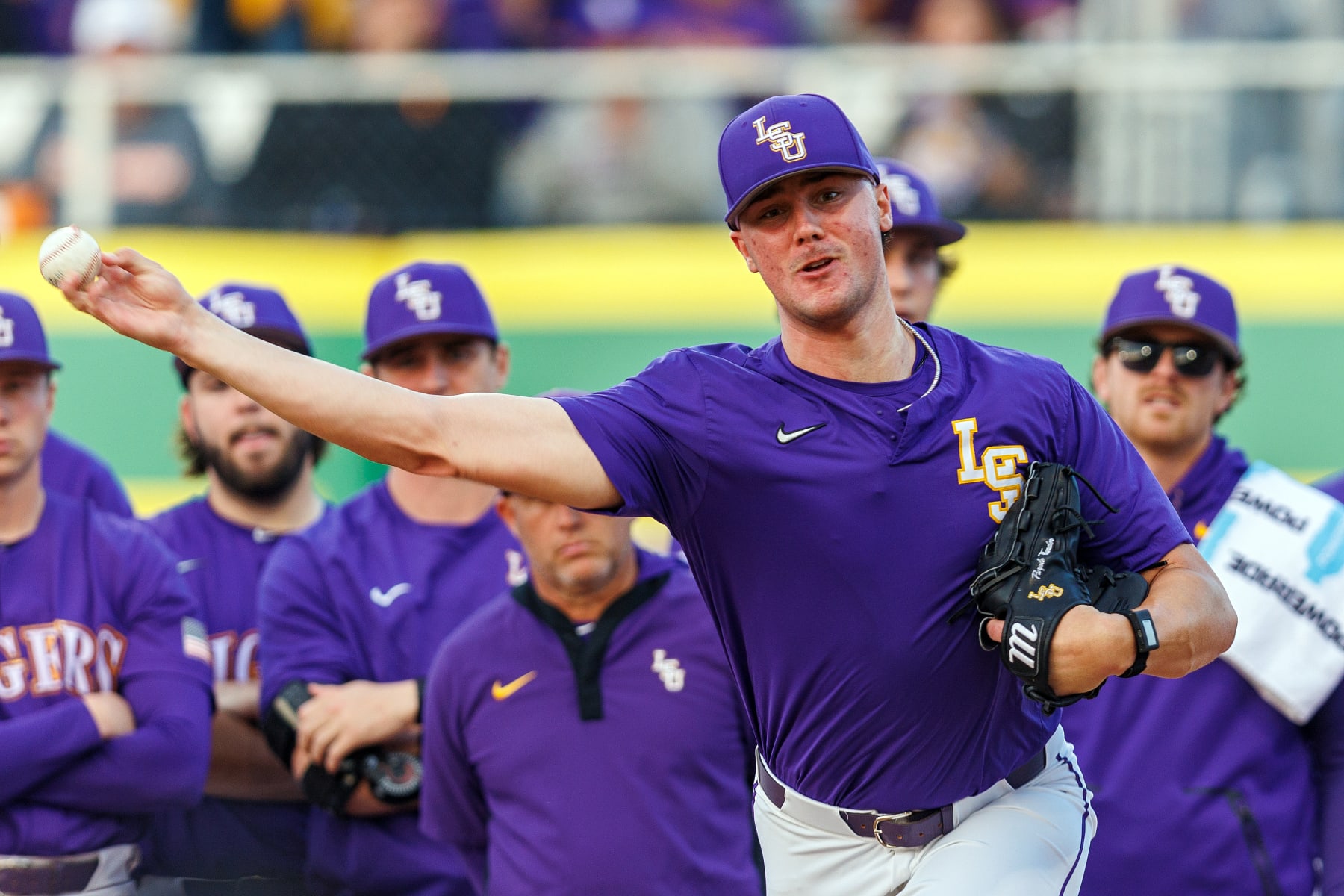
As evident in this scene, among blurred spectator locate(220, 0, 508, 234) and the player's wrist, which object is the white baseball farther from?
blurred spectator locate(220, 0, 508, 234)

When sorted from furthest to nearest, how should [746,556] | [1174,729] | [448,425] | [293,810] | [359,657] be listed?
[293,810]
[359,657]
[1174,729]
[746,556]
[448,425]

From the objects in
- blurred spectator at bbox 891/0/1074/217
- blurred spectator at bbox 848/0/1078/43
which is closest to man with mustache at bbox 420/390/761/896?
blurred spectator at bbox 891/0/1074/217

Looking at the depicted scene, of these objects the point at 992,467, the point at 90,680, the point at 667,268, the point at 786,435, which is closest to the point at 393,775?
the point at 90,680

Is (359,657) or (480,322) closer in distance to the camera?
(359,657)

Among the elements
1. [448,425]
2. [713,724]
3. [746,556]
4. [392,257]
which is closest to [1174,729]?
[713,724]

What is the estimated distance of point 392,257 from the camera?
30.1 feet

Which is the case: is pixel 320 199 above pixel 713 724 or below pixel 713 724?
above

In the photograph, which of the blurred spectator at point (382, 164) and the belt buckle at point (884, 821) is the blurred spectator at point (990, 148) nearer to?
the blurred spectator at point (382, 164)

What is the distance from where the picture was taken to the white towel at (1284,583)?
14.3 feet

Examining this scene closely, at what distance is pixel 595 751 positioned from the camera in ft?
14.3

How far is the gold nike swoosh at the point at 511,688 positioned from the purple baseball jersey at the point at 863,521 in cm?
116

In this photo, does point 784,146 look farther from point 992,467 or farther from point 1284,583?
point 1284,583

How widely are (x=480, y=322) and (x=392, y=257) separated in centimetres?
385

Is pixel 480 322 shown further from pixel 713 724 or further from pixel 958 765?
pixel 958 765
